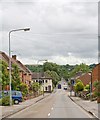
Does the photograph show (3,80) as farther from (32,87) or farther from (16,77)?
(32,87)

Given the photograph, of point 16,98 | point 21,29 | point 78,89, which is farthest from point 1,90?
point 78,89

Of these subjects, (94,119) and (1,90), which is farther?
(1,90)

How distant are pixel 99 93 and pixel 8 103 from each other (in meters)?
15.3

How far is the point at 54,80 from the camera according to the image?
191500mm

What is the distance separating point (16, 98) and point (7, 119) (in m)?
26.0

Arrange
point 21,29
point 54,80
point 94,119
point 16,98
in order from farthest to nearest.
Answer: point 54,80
point 16,98
point 21,29
point 94,119

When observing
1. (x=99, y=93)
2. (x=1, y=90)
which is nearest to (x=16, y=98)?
(x=1, y=90)

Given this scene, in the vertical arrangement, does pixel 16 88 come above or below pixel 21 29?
below

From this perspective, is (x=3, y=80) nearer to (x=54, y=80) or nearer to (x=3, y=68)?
(x=3, y=68)

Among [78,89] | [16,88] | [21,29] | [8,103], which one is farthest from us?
[78,89]

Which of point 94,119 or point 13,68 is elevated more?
point 13,68

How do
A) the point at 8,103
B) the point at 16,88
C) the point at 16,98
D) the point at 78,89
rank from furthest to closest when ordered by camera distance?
the point at 78,89 → the point at 16,88 → the point at 16,98 → the point at 8,103

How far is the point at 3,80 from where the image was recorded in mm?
47938

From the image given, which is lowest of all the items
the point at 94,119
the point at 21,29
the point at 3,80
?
the point at 94,119
